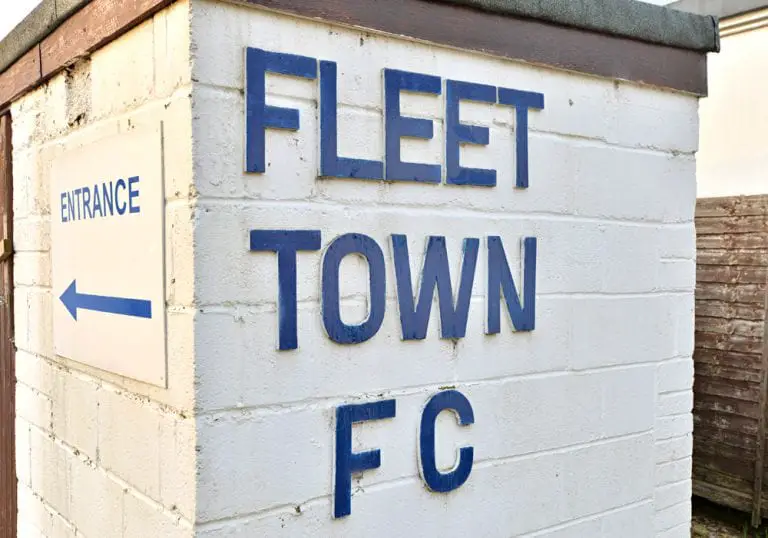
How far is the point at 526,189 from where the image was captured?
88.7 inches

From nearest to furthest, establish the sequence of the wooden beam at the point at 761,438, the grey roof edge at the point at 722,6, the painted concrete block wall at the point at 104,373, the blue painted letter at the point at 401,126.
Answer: the painted concrete block wall at the point at 104,373 → the blue painted letter at the point at 401,126 → the wooden beam at the point at 761,438 → the grey roof edge at the point at 722,6

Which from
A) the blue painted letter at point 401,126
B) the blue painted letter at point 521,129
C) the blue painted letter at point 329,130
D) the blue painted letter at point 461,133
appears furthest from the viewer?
the blue painted letter at point 521,129

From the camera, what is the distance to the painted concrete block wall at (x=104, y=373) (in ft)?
5.67

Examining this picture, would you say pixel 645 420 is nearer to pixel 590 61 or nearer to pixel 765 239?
pixel 590 61

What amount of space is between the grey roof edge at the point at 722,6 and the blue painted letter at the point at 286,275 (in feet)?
15.6

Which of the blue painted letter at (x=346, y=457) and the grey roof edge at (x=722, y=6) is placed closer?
the blue painted letter at (x=346, y=457)

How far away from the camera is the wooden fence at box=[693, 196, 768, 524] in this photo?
186 inches

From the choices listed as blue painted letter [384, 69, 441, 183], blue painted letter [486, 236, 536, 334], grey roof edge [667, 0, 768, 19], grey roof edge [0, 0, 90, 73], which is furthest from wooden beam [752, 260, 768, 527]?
grey roof edge [0, 0, 90, 73]

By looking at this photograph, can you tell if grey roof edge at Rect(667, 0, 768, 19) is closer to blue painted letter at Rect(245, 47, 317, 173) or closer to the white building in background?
the white building in background

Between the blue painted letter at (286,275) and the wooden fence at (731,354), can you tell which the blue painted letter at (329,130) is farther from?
the wooden fence at (731,354)

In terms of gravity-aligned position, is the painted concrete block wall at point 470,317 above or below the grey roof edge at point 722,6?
below

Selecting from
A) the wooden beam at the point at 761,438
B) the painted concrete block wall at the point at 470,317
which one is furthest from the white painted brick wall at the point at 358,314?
the wooden beam at the point at 761,438

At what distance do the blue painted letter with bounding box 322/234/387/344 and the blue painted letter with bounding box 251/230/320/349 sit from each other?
3.4 inches

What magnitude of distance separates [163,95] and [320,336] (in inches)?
26.6
